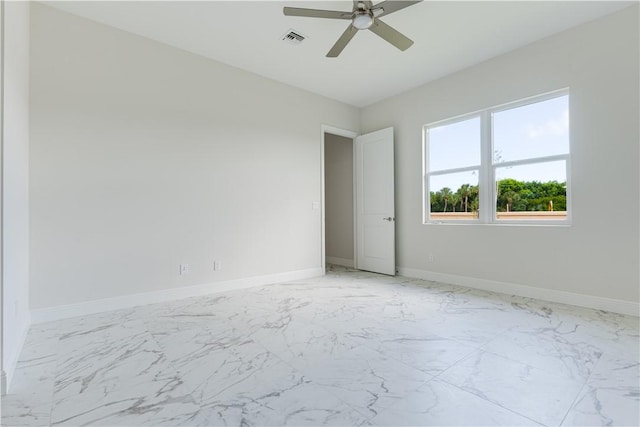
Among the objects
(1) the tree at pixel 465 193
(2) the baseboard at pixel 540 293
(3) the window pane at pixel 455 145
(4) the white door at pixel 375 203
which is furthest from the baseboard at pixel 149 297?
(3) the window pane at pixel 455 145

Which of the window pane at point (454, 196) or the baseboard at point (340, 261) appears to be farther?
the baseboard at point (340, 261)

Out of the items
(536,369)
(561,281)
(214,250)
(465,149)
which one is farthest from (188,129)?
(561,281)

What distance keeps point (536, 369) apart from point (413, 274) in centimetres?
267

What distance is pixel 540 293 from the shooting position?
3.23 meters

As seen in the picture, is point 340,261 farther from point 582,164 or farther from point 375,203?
point 582,164

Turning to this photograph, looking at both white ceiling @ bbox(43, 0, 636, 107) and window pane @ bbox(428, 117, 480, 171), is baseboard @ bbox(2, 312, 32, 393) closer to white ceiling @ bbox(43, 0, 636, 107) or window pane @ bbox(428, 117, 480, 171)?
white ceiling @ bbox(43, 0, 636, 107)

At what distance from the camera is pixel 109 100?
2939 mm

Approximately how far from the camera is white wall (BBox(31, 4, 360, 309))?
8.74 ft

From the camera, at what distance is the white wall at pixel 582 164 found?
2725mm

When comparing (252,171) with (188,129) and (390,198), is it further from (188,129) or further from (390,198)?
(390,198)

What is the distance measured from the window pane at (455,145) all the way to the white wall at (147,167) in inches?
80.6

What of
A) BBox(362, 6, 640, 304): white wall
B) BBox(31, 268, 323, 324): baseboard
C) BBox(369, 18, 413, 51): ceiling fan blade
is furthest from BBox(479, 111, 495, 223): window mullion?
BBox(31, 268, 323, 324): baseboard

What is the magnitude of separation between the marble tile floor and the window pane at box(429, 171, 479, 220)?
4.60ft

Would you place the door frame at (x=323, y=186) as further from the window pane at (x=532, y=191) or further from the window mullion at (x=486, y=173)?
the window pane at (x=532, y=191)
